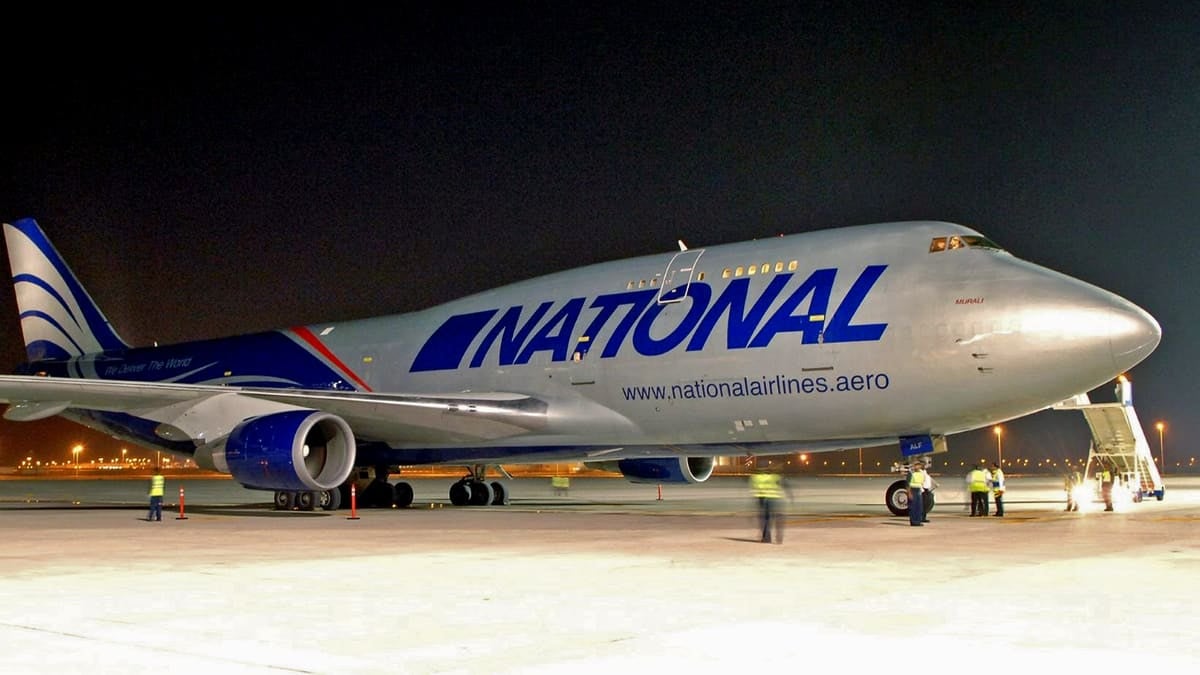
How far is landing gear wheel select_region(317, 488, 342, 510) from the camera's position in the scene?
24.2 metres

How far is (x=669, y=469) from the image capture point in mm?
24047

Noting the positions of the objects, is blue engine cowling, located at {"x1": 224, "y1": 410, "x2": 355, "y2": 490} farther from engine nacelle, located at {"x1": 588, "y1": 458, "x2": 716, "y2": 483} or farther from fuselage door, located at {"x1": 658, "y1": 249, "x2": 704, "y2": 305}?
fuselage door, located at {"x1": 658, "y1": 249, "x2": 704, "y2": 305}

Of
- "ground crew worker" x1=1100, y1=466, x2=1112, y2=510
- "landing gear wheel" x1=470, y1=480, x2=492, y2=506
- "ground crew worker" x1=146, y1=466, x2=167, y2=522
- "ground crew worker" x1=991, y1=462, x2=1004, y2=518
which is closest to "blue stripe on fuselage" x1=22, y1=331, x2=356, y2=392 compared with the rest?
"landing gear wheel" x1=470, y1=480, x2=492, y2=506

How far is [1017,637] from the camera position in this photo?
282 inches

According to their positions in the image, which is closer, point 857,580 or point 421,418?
point 857,580

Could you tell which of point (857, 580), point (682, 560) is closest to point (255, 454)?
point (682, 560)

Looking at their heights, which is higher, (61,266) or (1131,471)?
(61,266)

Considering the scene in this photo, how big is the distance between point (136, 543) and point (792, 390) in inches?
388

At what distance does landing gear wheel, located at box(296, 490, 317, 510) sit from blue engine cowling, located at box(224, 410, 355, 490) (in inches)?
64.0

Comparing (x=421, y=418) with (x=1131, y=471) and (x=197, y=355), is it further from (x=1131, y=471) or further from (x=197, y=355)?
(x=1131, y=471)

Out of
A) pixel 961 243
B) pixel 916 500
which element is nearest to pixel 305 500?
pixel 916 500

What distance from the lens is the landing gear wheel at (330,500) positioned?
952 inches

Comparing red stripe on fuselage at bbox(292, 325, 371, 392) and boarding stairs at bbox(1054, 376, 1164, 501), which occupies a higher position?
red stripe on fuselage at bbox(292, 325, 371, 392)

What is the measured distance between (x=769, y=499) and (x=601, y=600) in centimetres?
602
